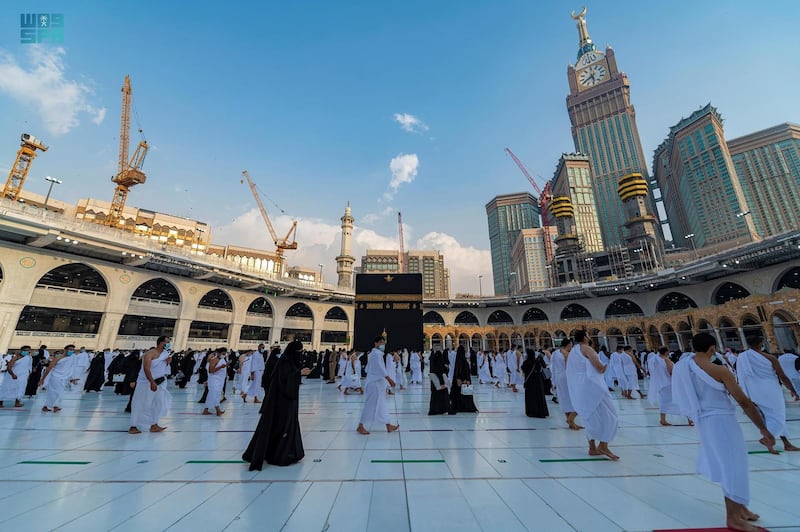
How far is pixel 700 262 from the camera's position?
23797 millimetres

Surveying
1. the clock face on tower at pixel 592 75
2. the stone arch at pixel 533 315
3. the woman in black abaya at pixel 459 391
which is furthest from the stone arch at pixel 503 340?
the clock face on tower at pixel 592 75

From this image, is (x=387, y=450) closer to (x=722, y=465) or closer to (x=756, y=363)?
(x=722, y=465)

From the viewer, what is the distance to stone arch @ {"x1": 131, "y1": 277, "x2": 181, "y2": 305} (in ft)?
79.1

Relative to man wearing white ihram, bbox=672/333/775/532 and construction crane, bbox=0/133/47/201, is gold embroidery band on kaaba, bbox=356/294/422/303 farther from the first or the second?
construction crane, bbox=0/133/47/201

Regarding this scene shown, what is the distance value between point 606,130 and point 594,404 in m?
105

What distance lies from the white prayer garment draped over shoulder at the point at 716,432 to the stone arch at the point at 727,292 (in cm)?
3105

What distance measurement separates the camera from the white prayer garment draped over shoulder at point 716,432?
7.30 ft

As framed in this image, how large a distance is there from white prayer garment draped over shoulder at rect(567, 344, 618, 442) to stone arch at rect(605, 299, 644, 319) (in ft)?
117

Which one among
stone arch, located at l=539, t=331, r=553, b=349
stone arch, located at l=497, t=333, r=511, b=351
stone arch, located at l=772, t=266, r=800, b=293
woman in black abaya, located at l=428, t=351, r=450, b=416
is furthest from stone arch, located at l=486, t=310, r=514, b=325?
woman in black abaya, located at l=428, t=351, r=450, b=416

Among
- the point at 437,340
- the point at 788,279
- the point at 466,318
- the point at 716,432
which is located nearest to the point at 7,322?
the point at 716,432

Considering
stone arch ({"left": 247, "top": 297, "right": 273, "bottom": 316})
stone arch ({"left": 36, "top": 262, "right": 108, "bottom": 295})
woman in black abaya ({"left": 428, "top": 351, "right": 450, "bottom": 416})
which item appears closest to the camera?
woman in black abaya ({"left": 428, "top": 351, "right": 450, "bottom": 416})

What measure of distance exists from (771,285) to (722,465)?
29.4 m

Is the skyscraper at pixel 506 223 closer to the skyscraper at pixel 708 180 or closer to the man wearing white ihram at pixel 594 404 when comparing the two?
the skyscraper at pixel 708 180

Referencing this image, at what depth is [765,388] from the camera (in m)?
4.60
